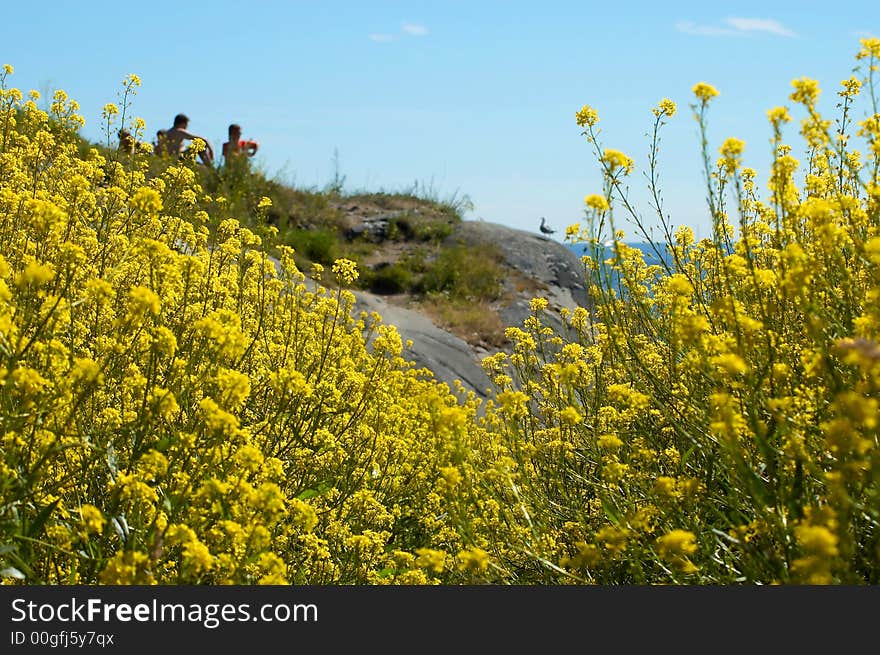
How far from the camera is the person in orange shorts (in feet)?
52.2

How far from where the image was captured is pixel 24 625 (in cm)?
270

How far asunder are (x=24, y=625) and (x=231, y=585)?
595mm

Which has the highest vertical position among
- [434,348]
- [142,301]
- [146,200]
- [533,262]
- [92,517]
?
[533,262]

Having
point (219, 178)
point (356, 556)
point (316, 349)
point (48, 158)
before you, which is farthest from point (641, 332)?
point (219, 178)

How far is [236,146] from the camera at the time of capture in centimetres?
1625

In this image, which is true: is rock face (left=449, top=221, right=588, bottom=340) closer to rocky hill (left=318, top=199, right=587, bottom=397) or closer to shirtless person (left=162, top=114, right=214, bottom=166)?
rocky hill (left=318, top=199, right=587, bottom=397)

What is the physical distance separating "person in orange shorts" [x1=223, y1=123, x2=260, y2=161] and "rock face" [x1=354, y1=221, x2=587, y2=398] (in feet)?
12.4

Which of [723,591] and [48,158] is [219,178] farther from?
[723,591]

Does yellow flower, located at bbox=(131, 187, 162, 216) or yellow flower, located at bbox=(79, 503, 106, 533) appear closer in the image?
yellow flower, located at bbox=(79, 503, 106, 533)

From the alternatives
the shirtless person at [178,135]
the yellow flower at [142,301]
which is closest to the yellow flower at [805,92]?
the yellow flower at [142,301]

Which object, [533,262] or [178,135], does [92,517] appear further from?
[533,262]

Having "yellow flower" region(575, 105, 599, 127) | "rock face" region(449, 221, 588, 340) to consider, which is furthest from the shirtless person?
"yellow flower" region(575, 105, 599, 127)

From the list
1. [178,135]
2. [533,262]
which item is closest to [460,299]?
[533,262]

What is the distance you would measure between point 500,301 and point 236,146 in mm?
5330
